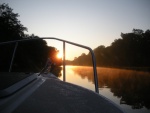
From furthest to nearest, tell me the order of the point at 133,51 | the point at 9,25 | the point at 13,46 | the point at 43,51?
the point at 133,51
the point at 43,51
the point at 9,25
the point at 13,46

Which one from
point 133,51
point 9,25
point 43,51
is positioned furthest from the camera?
point 133,51

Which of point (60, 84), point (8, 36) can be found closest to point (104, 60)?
point (8, 36)

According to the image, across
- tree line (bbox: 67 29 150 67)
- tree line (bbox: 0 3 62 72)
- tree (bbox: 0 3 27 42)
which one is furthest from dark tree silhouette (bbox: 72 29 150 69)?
tree (bbox: 0 3 27 42)

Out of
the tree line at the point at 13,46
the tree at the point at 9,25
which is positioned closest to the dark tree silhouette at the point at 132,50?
the tree line at the point at 13,46

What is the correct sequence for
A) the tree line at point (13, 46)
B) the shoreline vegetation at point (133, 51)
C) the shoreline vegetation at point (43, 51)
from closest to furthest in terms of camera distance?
the tree line at point (13, 46) < the shoreline vegetation at point (43, 51) < the shoreline vegetation at point (133, 51)

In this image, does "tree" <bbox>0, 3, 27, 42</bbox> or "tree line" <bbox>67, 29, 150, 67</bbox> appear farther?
"tree line" <bbox>67, 29, 150, 67</bbox>

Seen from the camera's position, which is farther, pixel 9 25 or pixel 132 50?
pixel 132 50

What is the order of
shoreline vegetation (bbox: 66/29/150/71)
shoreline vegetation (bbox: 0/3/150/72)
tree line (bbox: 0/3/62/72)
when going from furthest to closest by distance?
1. shoreline vegetation (bbox: 66/29/150/71)
2. shoreline vegetation (bbox: 0/3/150/72)
3. tree line (bbox: 0/3/62/72)

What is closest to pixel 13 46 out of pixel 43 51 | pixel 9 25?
pixel 9 25

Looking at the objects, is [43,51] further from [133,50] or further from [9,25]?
[133,50]

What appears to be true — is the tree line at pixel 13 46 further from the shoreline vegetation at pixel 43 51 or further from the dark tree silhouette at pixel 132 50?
the dark tree silhouette at pixel 132 50

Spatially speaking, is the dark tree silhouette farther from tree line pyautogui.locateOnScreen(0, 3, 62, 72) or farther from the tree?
the tree

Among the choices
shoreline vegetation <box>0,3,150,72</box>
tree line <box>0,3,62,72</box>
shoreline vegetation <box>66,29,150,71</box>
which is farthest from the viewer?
shoreline vegetation <box>66,29,150,71</box>

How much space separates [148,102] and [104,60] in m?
121
